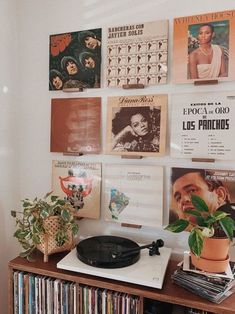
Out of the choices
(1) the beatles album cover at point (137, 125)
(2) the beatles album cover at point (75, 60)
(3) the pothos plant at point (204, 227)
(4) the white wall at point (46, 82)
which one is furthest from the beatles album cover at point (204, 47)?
(3) the pothos plant at point (204, 227)

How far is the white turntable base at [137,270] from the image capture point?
1.03 metres

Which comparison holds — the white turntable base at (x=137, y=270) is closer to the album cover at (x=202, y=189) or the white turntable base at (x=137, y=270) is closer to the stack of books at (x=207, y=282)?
the stack of books at (x=207, y=282)

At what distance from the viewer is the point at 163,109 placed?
131 centimetres

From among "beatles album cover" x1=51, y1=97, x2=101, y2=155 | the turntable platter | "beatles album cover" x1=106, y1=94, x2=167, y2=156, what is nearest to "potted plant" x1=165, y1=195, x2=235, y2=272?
the turntable platter

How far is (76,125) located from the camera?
1473mm

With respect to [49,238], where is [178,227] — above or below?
above

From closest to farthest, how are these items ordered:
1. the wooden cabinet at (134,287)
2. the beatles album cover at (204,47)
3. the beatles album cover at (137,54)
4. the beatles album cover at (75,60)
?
the wooden cabinet at (134,287)
the beatles album cover at (204,47)
the beatles album cover at (137,54)
the beatles album cover at (75,60)

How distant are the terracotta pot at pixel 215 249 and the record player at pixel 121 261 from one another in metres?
0.18

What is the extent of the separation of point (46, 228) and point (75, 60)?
2.80 feet

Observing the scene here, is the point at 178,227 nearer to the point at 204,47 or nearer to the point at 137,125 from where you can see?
the point at 137,125

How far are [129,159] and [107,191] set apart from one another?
0.20m

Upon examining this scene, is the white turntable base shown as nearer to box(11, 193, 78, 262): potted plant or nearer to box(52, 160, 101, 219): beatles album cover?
box(11, 193, 78, 262): potted plant

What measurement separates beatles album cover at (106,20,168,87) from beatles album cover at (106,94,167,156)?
0.29ft

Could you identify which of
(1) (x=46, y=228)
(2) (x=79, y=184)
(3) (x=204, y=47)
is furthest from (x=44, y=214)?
(3) (x=204, y=47)
